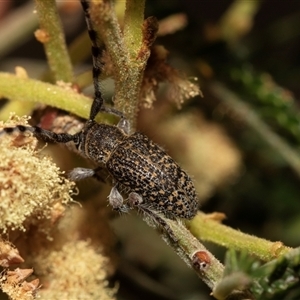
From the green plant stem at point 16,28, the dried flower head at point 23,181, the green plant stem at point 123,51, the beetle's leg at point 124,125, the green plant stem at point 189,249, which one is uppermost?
the green plant stem at point 16,28

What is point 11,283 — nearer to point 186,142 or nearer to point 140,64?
point 140,64

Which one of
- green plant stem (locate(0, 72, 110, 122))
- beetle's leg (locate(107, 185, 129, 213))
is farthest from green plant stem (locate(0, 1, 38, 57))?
beetle's leg (locate(107, 185, 129, 213))

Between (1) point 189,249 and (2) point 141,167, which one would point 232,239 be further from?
(2) point 141,167

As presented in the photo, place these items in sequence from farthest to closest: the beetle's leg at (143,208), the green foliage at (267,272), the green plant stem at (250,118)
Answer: the green plant stem at (250,118), the beetle's leg at (143,208), the green foliage at (267,272)

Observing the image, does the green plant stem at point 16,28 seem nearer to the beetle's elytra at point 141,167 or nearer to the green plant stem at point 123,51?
the beetle's elytra at point 141,167

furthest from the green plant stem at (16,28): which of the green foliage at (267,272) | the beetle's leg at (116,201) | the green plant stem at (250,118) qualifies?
the green foliage at (267,272)

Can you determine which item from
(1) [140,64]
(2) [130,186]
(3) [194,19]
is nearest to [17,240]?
(2) [130,186]

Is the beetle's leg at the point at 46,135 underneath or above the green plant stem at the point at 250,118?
underneath
